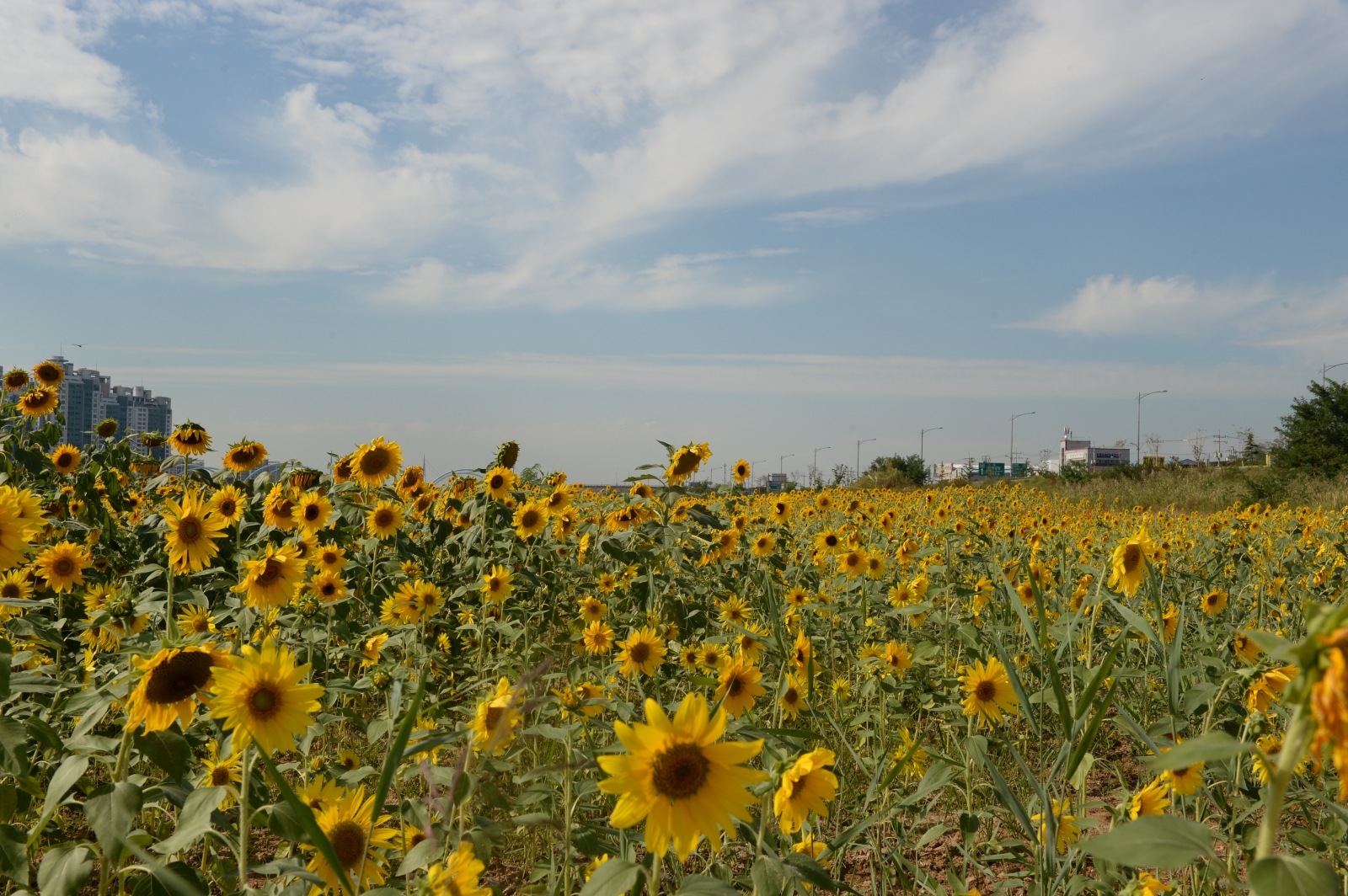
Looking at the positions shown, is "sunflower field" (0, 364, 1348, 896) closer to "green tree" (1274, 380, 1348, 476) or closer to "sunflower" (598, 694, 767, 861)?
"sunflower" (598, 694, 767, 861)

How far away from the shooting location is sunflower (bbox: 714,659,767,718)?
1.94 meters

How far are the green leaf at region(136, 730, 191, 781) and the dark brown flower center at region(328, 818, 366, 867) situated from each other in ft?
0.98

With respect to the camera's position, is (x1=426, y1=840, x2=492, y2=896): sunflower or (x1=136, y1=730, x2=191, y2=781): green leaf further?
(x1=136, y1=730, x2=191, y2=781): green leaf

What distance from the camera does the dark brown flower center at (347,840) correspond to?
1.52m

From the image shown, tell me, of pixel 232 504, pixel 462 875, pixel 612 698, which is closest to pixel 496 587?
pixel 232 504

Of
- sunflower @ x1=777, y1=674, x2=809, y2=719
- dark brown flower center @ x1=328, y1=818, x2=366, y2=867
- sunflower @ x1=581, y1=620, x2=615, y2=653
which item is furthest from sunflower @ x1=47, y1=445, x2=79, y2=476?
sunflower @ x1=777, y1=674, x2=809, y2=719

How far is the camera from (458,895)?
40.2 inches

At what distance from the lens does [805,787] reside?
1360 millimetres

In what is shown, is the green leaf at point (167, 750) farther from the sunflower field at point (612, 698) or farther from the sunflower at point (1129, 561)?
the sunflower at point (1129, 561)

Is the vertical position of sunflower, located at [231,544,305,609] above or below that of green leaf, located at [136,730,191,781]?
above

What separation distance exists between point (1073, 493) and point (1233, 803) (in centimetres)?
2271

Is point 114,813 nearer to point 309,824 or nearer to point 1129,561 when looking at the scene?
point 309,824

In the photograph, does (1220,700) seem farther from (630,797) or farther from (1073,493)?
(1073,493)

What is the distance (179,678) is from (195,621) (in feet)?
3.80
